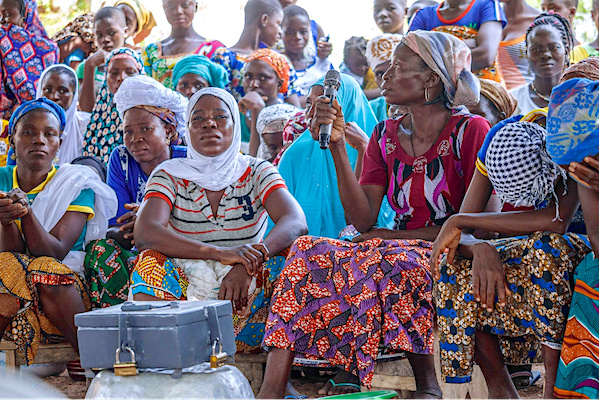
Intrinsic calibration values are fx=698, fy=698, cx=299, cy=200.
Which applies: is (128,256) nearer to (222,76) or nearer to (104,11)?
(222,76)

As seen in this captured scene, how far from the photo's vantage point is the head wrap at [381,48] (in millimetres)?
5055

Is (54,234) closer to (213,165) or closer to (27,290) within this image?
(27,290)

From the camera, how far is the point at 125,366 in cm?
211

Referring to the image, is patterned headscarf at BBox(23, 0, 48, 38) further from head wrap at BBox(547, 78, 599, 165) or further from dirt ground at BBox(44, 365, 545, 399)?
head wrap at BBox(547, 78, 599, 165)

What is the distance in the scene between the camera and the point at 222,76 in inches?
232

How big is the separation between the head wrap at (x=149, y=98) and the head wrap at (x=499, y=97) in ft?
6.30

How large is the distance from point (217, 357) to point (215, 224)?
1636mm

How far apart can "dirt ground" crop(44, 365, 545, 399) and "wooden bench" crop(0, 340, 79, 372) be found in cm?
21

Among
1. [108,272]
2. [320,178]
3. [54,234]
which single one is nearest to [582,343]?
[320,178]

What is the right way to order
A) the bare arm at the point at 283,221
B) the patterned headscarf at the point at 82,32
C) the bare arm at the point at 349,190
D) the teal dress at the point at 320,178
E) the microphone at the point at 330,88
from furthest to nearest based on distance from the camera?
the patterned headscarf at the point at 82,32 < the teal dress at the point at 320,178 < the bare arm at the point at 349,190 < the bare arm at the point at 283,221 < the microphone at the point at 330,88

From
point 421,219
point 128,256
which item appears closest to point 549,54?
point 421,219

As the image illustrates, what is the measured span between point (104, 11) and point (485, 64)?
3.69 m

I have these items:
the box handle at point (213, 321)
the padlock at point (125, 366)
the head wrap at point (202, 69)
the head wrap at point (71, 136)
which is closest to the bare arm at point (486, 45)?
the head wrap at point (202, 69)

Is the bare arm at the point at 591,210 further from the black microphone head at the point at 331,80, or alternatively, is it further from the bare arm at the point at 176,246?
the bare arm at the point at 176,246
